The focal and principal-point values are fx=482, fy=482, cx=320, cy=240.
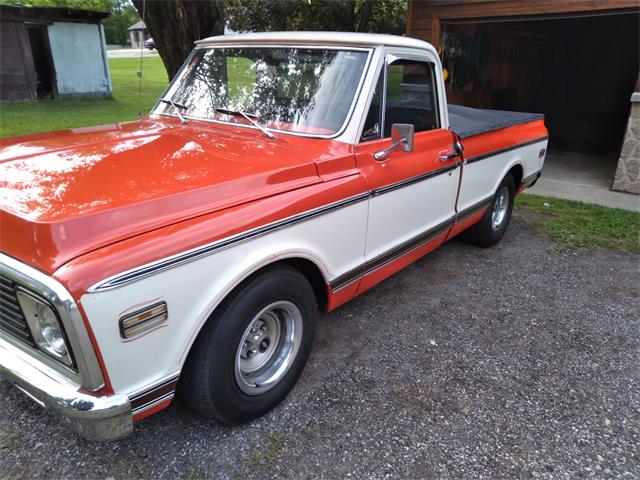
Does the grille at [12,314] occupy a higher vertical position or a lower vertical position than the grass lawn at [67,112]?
higher

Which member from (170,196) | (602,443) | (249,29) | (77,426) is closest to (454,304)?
(602,443)

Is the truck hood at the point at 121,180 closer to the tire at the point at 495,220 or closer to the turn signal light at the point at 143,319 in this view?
the turn signal light at the point at 143,319

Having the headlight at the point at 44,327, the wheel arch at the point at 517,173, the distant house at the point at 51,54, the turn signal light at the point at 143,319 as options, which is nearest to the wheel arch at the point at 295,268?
the turn signal light at the point at 143,319

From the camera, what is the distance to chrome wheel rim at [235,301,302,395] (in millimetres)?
2438

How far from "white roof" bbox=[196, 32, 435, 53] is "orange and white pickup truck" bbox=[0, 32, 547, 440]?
15 mm

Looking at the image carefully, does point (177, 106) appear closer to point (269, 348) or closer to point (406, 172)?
point (406, 172)

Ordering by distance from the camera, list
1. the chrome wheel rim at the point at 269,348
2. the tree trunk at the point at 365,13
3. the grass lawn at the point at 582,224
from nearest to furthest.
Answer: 1. the chrome wheel rim at the point at 269,348
2. the grass lawn at the point at 582,224
3. the tree trunk at the point at 365,13

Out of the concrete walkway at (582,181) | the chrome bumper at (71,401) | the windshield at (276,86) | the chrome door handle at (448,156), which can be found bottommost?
the concrete walkway at (582,181)

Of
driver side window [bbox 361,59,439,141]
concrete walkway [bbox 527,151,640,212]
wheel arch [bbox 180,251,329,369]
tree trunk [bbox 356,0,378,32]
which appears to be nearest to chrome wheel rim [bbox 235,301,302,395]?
wheel arch [bbox 180,251,329,369]

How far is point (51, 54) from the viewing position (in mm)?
14945

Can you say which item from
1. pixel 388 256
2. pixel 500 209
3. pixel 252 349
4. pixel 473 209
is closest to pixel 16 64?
pixel 500 209

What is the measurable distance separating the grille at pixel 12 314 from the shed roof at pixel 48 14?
15078 mm

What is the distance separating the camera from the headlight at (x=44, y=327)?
177 cm

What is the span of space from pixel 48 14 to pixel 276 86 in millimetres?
14870
